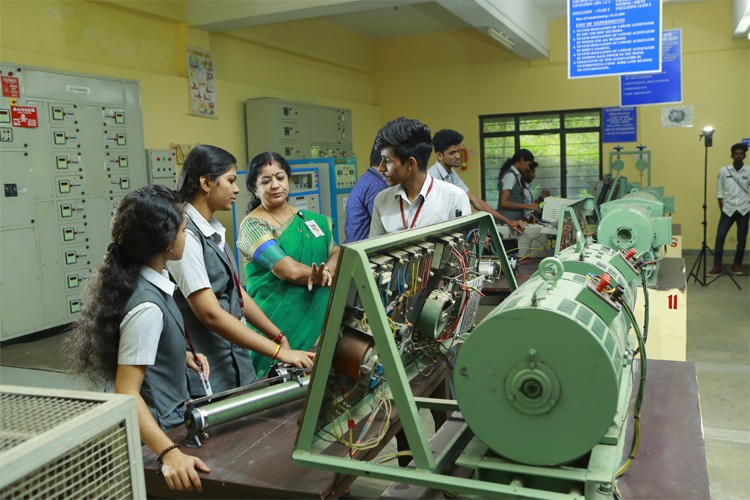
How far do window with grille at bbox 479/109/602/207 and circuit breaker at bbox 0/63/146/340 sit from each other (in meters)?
5.93

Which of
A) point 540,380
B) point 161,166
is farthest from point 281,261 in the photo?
point 161,166

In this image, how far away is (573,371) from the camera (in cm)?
125

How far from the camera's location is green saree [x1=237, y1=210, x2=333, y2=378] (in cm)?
229

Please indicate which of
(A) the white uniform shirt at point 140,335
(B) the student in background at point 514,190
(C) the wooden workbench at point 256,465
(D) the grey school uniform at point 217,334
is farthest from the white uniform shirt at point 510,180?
(A) the white uniform shirt at point 140,335

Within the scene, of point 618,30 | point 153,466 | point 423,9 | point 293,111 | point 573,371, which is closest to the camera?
point 573,371

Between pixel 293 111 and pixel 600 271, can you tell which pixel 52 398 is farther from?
pixel 293 111

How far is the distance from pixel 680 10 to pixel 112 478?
9.83m

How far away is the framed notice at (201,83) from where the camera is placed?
6.52 meters

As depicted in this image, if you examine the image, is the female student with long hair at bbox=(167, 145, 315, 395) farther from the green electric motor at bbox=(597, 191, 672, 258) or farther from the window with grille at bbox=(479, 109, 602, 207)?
the window with grille at bbox=(479, 109, 602, 207)

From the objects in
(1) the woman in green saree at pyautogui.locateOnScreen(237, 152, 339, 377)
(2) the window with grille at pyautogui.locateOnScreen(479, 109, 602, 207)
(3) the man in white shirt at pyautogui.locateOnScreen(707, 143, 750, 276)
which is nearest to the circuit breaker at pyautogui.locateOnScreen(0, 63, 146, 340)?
(1) the woman in green saree at pyautogui.locateOnScreen(237, 152, 339, 377)

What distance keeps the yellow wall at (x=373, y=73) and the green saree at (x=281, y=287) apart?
12.3 feet

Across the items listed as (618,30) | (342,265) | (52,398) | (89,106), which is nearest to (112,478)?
(52,398)

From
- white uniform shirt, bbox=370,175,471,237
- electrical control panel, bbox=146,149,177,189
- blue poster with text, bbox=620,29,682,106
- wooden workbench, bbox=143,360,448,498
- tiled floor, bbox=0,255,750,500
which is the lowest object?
tiled floor, bbox=0,255,750,500

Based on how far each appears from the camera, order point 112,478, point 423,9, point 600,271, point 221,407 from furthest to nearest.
Result: 1. point 423,9
2. point 600,271
3. point 221,407
4. point 112,478
